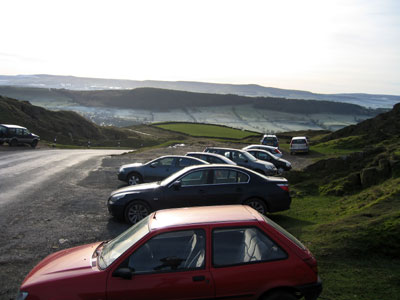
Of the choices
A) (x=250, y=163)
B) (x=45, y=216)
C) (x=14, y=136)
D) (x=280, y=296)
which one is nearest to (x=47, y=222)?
(x=45, y=216)

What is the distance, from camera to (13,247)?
Answer: 27.5 ft

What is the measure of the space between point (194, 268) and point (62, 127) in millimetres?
57598

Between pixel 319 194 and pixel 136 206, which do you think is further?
pixel 319 194

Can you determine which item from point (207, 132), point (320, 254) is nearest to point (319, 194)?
point (320, 254)

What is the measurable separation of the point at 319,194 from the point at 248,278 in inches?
393

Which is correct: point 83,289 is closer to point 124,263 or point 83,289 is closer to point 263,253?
point 124,263

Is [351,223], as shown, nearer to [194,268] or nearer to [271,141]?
[194,268]

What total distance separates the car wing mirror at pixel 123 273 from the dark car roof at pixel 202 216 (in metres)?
0.60

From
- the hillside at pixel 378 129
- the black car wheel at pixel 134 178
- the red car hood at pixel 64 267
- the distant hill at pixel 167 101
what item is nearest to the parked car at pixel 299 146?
the hillside at pixel 378 129

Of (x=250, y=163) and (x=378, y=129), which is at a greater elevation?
(x=378, y=129)

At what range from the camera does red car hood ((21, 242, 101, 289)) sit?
4754 mm

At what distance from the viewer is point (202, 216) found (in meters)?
5.22

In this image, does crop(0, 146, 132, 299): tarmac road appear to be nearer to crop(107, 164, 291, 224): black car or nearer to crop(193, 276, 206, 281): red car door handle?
crop(107, 164, 291, 224): black car

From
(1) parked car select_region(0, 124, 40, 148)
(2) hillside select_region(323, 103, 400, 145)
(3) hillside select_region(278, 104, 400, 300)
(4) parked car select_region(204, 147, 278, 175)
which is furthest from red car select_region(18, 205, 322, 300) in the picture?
(2) hillside select_region(323, 103, 400, 145)
